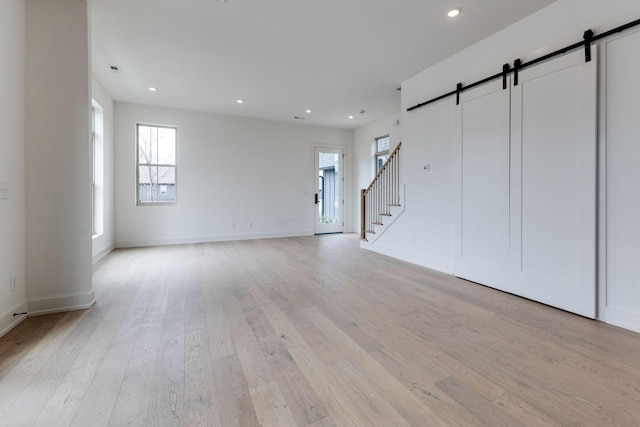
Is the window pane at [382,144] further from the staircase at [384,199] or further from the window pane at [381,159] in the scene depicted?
the staircase at [384,199]

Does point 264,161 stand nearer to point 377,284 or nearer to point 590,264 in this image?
point 377,284

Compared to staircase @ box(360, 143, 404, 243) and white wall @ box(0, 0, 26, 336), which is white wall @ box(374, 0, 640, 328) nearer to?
staircase @ box(360, 143, 404, 243)

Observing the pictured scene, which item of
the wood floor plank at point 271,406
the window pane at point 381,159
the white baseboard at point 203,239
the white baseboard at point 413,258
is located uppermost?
the window pane at point 381,159

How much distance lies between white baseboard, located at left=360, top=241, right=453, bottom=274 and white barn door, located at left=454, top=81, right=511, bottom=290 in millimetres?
192

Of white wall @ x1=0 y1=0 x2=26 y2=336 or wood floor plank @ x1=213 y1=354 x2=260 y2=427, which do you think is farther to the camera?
white wall @ x1=0 y1=0 x2=26 y2=336

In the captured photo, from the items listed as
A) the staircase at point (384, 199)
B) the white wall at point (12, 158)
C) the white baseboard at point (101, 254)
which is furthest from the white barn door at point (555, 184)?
the white baseboard at point (101, 254)

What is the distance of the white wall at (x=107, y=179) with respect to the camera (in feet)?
15.5

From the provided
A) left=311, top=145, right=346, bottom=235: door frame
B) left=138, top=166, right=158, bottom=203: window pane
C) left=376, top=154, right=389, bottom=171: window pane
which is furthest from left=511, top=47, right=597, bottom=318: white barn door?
left=138, top=166, right=158, bottom=203: window pane

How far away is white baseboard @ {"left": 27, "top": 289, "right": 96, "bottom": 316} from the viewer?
→ 2.52 metres

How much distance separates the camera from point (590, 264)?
2.46m

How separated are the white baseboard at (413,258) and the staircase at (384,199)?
0.59 ft

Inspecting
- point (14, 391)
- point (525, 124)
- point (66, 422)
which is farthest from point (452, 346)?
point (14, 391)

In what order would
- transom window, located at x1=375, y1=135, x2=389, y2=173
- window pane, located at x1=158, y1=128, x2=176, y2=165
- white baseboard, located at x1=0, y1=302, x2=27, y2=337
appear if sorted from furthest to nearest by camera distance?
transom window, located at x1=375, y1=135, x2=389, y2=173, window pane, located at x1=158, y1=128, x2=176, y2=165, white baseboard, located at x1=0, y1=302, x2=27, y2=337

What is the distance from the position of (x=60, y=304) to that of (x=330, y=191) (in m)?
6.34
